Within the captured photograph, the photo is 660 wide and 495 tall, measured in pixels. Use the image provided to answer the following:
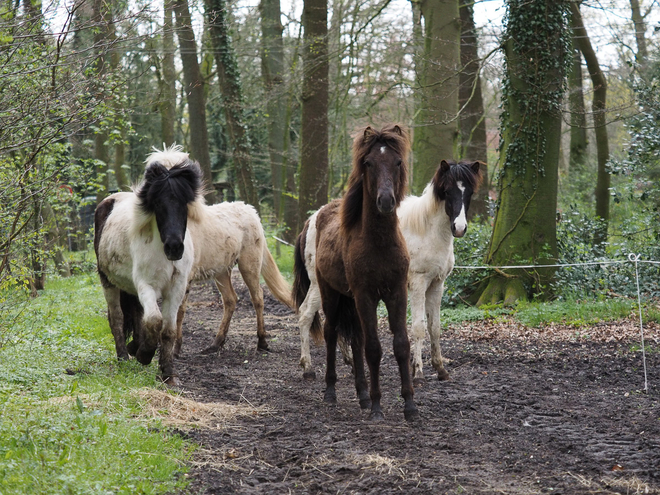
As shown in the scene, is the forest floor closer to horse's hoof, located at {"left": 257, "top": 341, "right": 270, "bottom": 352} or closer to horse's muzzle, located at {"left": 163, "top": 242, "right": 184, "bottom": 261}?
horse's hoof, located at {"left": 257, "top": 341, "right": 270, "bottom": 352}

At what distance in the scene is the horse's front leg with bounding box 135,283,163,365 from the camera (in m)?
6.09

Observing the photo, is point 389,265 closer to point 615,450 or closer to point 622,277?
point 615,450

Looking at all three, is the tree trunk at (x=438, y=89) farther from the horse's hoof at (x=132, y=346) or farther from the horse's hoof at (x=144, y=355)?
the horse's hoof at (x=144, y=355)

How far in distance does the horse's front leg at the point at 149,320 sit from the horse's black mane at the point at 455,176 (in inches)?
129

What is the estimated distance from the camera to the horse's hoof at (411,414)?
5.23 meters

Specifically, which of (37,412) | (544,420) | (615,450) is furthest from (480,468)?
(37,412)

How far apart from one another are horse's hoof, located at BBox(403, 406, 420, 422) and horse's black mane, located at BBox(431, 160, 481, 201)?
271cm

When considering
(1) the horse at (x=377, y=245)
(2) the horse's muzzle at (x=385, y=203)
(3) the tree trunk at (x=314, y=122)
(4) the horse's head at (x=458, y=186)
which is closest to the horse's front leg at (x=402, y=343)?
(1) the horse at (x=377, y=245)

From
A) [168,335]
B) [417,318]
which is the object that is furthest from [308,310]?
[168,335]

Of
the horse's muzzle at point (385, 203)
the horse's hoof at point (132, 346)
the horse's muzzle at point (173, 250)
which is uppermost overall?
the horse's muzzle at point (385, 203)

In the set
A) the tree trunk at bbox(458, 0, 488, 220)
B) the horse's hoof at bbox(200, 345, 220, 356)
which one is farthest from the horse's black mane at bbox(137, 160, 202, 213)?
the tree trunk at bbox(458, 0, 488, 220)

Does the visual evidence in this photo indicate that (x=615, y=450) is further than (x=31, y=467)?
Yes

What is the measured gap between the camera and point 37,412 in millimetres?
4430

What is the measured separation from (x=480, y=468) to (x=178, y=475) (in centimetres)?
185
